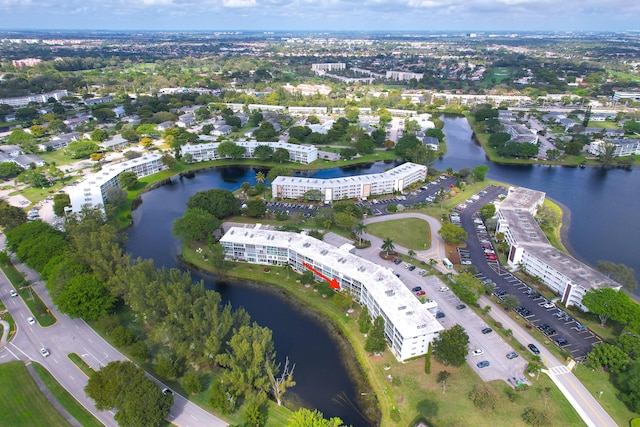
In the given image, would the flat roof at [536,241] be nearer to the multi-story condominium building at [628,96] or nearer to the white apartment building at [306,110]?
the white apartment building at [306,110]

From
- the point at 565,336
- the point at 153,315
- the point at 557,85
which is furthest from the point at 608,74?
the point at 153,315

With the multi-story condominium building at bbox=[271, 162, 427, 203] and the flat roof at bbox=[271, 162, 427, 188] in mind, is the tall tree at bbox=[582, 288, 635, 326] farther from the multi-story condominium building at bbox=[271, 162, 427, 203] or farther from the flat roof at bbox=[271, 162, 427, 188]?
the flat roof at bbox=[271, 162, 427, 188]

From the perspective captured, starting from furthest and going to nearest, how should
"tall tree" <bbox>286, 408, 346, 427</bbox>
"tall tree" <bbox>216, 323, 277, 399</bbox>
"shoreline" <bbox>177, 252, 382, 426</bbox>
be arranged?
"shoreline" <bbox>177, 252, 382, 426</bbox> → "tall tree" <bbox>216, 323, 277, 399</bbox> → "tall tree" <bbox>286, 408, 346, 427</bbox>

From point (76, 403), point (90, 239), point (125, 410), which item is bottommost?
point (76, 403)

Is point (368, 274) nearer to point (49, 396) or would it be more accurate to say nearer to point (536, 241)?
point (536, 241)

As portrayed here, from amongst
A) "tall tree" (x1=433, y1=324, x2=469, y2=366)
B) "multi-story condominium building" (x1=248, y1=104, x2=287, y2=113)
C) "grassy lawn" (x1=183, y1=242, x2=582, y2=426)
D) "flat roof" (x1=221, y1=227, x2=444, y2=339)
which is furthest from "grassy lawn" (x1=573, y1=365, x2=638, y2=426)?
"multi-story condominium building" (x1=248, y1=104, x2=287, y2=113)

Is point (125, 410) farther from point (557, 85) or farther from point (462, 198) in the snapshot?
point (557, 85)

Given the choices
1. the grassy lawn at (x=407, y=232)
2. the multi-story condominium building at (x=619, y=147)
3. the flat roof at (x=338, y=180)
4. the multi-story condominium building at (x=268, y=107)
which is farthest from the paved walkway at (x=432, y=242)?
the multi-story condominium building at (x=268, y=107)
